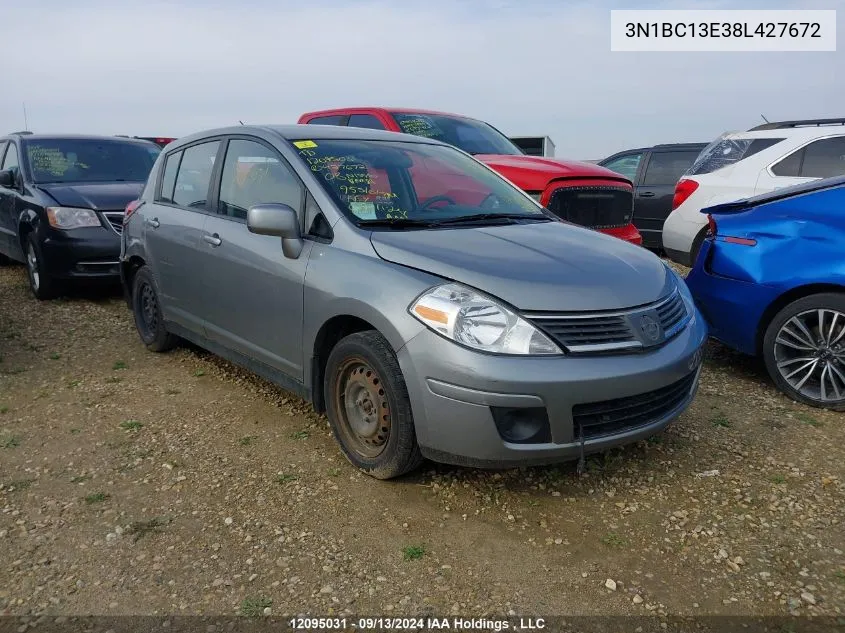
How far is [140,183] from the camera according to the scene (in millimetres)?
7773

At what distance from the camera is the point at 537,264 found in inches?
123

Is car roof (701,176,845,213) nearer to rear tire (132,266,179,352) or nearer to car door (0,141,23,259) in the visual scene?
rear tire (132,266,179,352)

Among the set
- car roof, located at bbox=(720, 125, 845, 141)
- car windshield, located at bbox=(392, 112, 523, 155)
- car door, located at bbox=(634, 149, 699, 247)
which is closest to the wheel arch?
car roof, located at bbox=(720, 125, 845, 141)

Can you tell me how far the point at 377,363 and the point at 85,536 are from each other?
4.69 ft

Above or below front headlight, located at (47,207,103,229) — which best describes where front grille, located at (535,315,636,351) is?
below

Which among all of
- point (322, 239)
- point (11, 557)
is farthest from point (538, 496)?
point (11, 557)

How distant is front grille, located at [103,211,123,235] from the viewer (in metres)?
6.97

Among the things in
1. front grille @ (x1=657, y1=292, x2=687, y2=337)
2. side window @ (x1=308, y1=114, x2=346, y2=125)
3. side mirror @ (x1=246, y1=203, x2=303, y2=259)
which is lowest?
front grille @ (x1=657, y1=292, x2=687, y2=337)

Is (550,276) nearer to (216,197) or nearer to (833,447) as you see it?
(833,447)

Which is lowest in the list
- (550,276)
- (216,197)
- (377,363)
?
(377,363)

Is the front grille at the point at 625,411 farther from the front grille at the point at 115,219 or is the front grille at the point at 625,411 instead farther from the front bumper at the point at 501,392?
the front grille at the point at 115,219

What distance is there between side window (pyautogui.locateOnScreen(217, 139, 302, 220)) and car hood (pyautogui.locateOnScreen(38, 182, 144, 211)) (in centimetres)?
305

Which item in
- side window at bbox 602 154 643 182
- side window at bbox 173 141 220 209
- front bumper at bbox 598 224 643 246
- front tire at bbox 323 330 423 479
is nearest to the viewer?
front tire at bbox 323 330 423 479

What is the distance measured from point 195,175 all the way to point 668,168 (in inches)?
301
